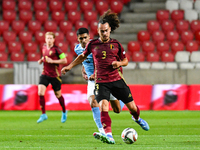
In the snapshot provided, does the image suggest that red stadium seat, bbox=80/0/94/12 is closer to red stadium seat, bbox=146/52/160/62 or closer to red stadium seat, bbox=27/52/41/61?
red stadium seat, bbox=27/52/41/61

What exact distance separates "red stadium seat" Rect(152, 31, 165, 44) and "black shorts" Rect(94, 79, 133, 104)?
45.8ft

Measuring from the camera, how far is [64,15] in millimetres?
20391

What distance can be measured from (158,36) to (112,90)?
14084 mm

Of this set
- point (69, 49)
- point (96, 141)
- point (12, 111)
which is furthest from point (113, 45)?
point (69, 49)

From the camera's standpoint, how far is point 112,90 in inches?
237

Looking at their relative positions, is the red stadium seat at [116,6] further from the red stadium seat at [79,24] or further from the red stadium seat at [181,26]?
the red stadium seat at [181,26]

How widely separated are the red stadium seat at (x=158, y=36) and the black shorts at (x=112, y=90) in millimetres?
13952

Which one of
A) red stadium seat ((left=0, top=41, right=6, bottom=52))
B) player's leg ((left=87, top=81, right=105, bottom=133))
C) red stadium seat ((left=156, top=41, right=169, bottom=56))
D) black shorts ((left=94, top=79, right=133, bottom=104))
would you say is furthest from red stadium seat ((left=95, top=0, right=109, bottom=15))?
black shorts ((left=94, top=79, right=133, bottom=104))

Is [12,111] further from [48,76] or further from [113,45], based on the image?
[113,45]

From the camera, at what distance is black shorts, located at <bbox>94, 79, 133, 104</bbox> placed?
588cm

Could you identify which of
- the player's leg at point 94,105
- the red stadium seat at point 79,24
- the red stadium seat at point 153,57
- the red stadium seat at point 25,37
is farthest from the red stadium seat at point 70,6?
the player's leg at point 94,105

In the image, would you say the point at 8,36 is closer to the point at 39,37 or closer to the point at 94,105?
the point at 39,37

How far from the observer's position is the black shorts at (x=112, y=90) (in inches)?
231

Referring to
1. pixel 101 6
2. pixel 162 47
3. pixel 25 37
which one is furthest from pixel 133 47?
pixel 25 37
